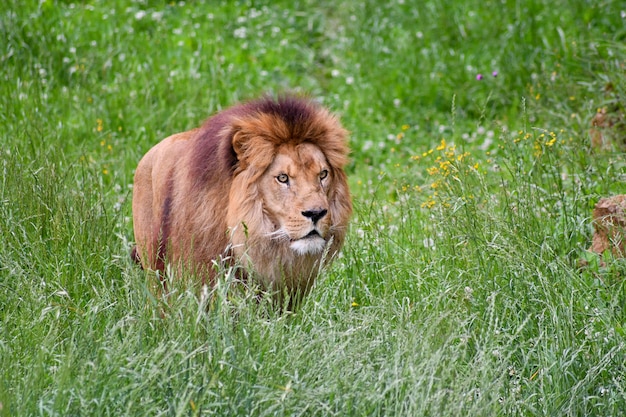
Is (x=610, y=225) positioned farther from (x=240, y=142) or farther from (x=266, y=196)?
(x=240, y=142)

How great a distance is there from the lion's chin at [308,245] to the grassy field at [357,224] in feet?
0.44

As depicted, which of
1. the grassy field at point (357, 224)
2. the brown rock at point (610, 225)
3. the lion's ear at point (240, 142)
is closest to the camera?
the grassy field at point (357, 224)

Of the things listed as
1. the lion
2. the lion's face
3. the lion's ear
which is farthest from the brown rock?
the lion's ear

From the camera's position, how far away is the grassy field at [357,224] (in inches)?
134

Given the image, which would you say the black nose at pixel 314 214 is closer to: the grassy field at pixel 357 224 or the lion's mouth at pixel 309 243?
the lion's mouth at pixel 309 243

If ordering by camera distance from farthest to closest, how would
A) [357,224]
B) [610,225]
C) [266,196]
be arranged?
[357,224] < [610,225] < [266,196]

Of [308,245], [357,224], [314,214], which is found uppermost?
[314,214]

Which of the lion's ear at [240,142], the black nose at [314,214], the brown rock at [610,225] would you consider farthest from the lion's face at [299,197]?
the brown rock at [610,225]

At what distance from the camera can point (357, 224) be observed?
5.15 meters

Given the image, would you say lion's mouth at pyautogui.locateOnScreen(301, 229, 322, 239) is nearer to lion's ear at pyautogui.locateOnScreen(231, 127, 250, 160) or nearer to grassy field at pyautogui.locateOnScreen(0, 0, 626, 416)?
grassy field at pyautogui.locateOnScreen(0, 0, 626, 416)

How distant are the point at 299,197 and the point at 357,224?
905mm

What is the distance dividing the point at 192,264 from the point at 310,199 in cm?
60

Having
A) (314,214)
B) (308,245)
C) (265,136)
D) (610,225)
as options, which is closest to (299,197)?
(314,214)

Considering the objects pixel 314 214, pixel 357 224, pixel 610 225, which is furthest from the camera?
pixel 357 224
